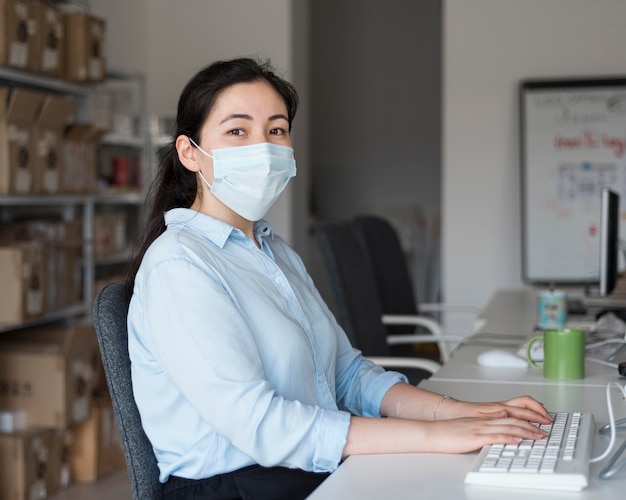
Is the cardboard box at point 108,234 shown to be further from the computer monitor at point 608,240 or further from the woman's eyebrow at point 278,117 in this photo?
the woman's eyebrow at point 278,117

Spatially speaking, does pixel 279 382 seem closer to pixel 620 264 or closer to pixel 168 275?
pixel 168 275

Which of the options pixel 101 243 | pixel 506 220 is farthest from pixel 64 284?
pixel 506 220

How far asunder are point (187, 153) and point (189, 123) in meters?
0.05

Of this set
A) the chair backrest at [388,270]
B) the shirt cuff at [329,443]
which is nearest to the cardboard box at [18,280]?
the chair backrest at [388,270]

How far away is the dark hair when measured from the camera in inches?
58.7

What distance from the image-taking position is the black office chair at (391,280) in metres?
2.99

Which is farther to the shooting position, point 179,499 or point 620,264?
point 620,264

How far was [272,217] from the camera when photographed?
16.6ft

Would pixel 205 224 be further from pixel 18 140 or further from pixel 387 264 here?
pixel 18 140

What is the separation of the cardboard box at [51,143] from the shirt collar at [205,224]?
2.03m

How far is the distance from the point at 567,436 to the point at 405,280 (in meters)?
2.06

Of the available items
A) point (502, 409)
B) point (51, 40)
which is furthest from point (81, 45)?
point (502, 409)

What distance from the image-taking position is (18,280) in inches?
125

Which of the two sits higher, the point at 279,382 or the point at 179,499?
the point at 279,382
